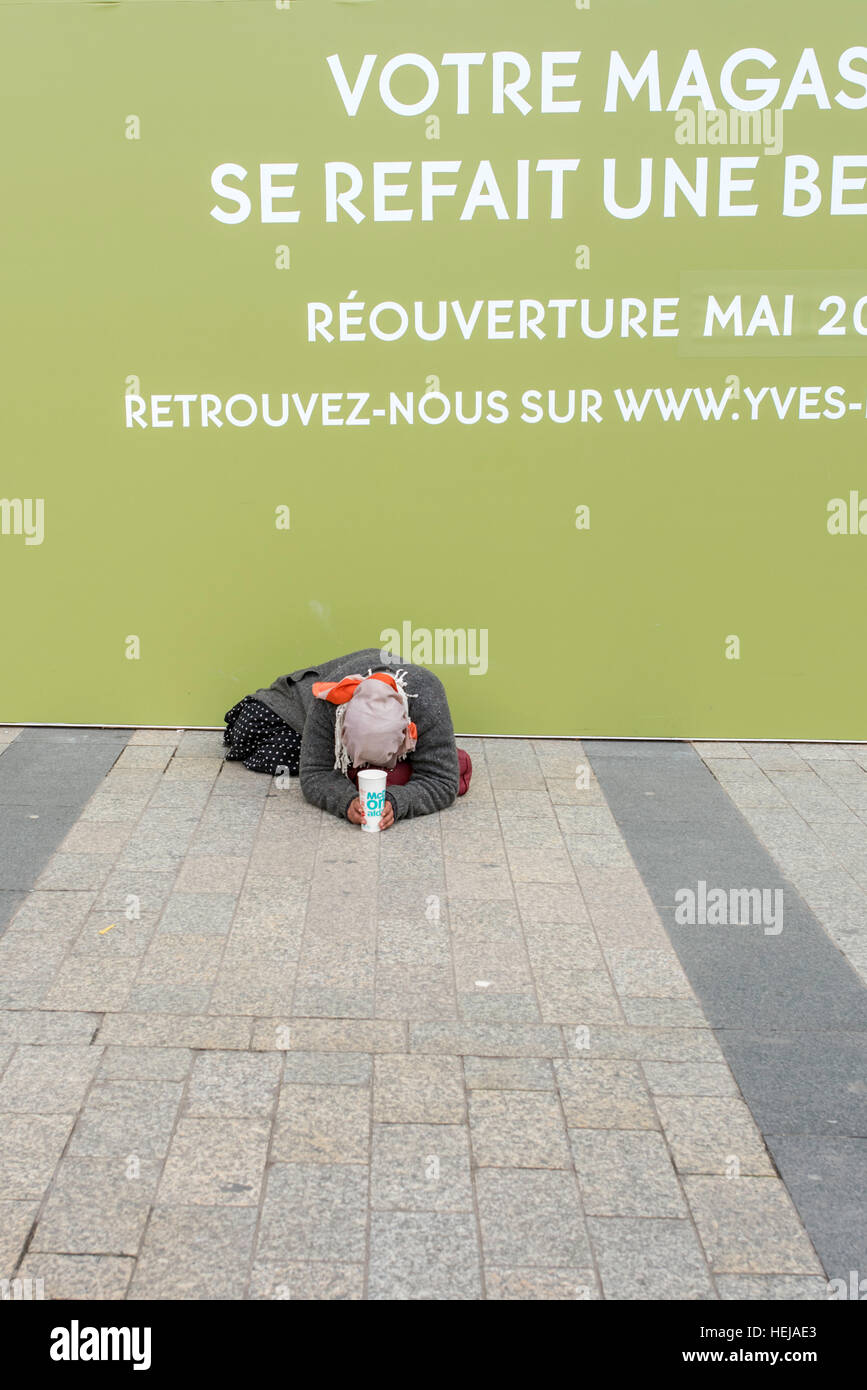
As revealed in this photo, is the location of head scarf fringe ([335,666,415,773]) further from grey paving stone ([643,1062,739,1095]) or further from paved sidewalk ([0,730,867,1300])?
grey paving stone ([643,1062,739,1095])

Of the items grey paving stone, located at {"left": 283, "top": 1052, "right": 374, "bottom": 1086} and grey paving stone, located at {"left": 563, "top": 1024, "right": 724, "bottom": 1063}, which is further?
grey paving stone, located at {"left": 563, "top": 1024, "right": 724, "bottom": 1063}

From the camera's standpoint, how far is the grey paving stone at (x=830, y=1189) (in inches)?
125

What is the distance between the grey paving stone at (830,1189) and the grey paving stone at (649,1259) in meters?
0.32

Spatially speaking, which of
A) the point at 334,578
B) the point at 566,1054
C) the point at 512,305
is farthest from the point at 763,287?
the point at 566,1054

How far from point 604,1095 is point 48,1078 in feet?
5.33

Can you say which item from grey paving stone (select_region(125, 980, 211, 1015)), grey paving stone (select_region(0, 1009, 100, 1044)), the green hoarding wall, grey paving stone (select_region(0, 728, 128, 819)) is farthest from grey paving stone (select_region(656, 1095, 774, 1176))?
the green hoarding wall

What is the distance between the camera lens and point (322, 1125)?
11.9ft

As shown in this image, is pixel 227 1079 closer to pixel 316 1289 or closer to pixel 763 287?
pixel 316 1289

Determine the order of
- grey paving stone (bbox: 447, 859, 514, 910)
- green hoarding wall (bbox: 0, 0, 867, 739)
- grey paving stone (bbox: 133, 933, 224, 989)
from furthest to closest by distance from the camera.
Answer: green hoarding wall (bbox: 0, 0, 867, 739) → grey paving stone (bbox: 447, 859, 514, 910) → grey paving stone (bbox: 133, 933, 224, 989)

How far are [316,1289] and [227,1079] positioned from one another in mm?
906

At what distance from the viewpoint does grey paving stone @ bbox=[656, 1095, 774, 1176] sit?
349cm

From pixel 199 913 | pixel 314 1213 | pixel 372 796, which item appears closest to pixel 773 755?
pixel 372 796

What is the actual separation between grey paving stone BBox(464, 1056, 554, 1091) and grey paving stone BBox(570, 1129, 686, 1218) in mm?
258

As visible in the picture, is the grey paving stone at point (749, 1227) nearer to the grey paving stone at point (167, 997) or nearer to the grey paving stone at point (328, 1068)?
the grey paving stone at point (328, 1068)
